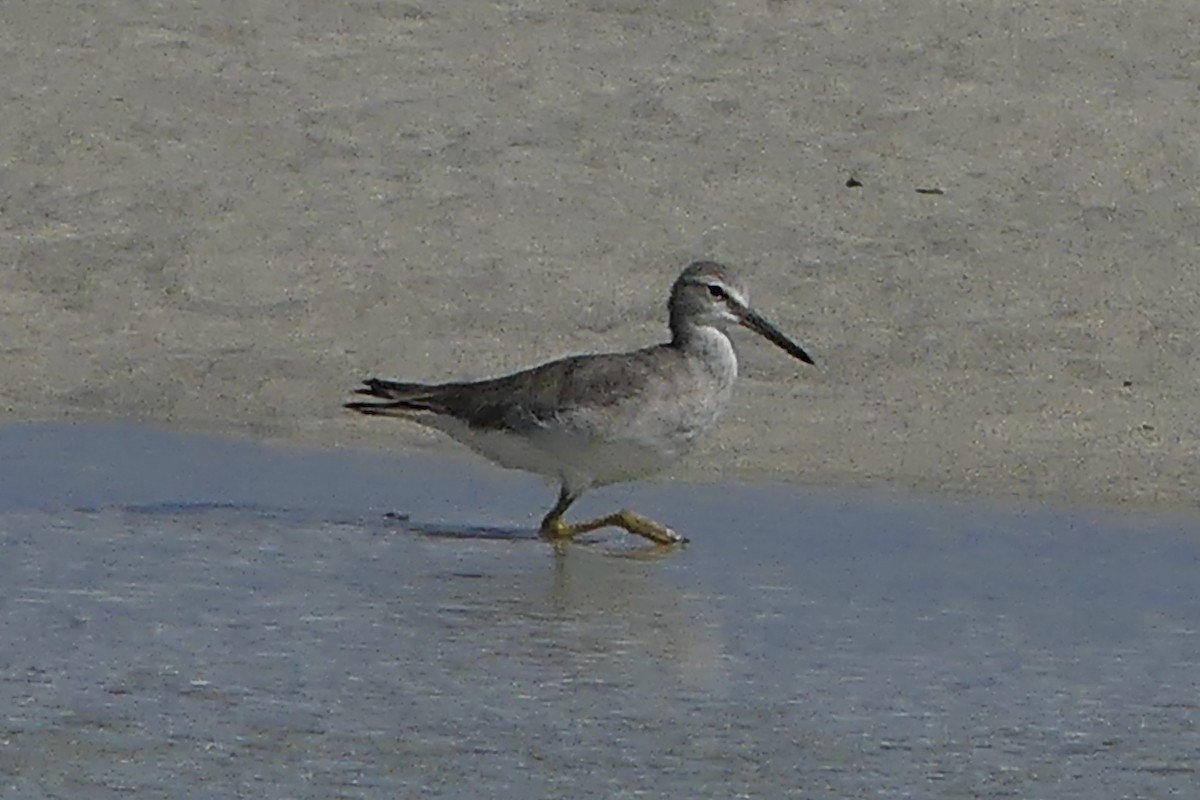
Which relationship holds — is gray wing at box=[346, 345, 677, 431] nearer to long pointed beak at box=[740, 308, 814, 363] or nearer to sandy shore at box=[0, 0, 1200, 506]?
long pointed beak at box=[740, 308, 814, 363]

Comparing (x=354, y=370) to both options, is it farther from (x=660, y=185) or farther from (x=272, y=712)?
(x=272, y=712)

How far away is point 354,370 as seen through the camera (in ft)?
32.0

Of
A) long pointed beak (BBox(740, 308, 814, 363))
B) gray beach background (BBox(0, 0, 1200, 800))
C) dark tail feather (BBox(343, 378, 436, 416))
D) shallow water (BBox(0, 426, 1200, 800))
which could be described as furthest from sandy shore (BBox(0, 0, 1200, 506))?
shallow water (BBox(0, 426, 1200, 800))

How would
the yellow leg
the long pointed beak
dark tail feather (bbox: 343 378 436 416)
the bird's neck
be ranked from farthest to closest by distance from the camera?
1. the long pointed beak
2. dark tail feather (bbox: 343 378 436 416)
3. the bird's neck
4. the yellow leg

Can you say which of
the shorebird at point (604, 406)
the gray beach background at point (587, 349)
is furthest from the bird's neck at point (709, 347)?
the gray beach background at point (587, 349)

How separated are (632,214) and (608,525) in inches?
119

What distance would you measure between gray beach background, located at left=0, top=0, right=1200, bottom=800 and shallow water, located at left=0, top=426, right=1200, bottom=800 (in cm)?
2

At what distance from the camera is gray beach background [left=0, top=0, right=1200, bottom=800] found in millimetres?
6066

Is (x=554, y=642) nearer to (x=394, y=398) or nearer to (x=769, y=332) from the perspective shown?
(x=394, y=398)

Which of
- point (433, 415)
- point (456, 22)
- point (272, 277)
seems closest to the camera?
point (433, 415)

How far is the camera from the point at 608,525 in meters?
8.20

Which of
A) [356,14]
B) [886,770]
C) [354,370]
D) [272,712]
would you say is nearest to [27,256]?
[354,370]

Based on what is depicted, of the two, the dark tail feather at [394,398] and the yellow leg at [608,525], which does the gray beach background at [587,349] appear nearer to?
the yellow leg at [608,525]

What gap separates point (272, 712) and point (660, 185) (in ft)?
17.9
